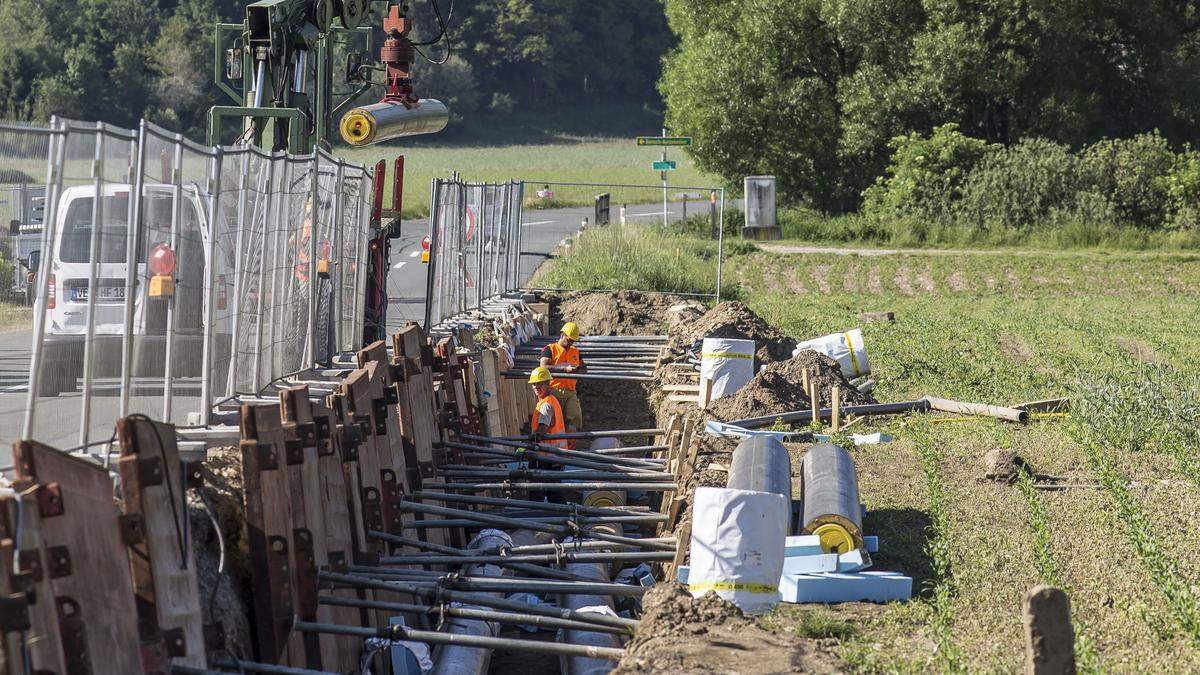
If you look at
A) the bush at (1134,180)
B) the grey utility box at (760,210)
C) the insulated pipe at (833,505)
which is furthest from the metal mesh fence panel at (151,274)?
the bush at (1134,180)

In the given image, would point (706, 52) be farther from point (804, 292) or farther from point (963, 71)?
point (804, 292)

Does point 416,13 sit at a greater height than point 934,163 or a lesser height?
greater

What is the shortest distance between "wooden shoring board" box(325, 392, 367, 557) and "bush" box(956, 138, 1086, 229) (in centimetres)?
3166

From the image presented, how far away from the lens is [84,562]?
18.4 feet

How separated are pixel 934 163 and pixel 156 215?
3430cm

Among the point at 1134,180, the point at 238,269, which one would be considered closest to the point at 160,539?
A: the point at 238,269

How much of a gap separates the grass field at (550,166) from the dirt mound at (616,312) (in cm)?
2513

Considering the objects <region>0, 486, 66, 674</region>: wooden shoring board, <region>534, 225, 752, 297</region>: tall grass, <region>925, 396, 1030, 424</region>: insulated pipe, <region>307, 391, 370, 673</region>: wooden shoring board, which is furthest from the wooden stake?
<region>534, 225, 752, 297</region>: tall grass

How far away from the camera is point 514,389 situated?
633 inches

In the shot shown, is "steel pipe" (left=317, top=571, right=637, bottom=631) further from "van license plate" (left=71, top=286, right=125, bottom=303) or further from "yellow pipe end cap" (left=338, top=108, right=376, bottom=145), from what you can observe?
"yellow pipe end cap" (left=338, top=108, right=376, bottom=145)

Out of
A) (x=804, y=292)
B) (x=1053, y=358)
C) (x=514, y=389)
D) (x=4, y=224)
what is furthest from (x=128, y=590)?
(x=804, y=292)

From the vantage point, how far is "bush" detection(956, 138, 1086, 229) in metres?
37.9

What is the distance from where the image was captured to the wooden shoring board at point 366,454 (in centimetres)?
880

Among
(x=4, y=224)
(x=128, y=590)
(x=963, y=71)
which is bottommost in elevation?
A: (x=128, y=590)
